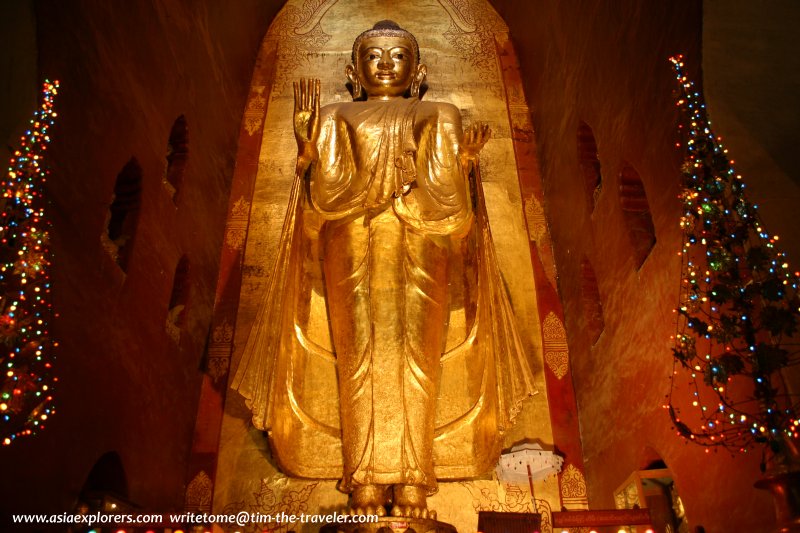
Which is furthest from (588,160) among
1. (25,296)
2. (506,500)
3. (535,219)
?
(25,296)

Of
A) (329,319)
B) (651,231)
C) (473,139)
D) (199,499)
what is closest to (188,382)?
(199,499)

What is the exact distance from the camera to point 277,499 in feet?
16.2

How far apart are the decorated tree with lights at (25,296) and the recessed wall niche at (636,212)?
3461 mm

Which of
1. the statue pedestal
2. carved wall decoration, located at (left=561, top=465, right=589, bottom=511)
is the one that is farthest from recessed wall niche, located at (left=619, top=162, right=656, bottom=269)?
the statue pedestal

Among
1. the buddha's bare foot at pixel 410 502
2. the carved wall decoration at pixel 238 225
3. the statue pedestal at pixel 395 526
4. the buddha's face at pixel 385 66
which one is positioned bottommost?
the statue pedestal at pixel 395 526

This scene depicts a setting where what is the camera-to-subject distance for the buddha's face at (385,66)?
18.4 feet

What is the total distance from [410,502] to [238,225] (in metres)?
3.05

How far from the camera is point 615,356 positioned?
4.88 meters

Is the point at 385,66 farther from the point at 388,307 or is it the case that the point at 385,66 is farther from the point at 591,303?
the point at 591,303

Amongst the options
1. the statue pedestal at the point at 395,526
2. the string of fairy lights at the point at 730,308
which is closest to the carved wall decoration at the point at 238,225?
the statue pedestal at the point at 395,526

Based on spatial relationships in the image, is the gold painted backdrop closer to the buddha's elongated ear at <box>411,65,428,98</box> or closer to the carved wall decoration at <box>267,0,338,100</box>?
the carved wall decoration at <box>267,0,338,100</box>

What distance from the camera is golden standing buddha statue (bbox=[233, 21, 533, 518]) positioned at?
432 cm

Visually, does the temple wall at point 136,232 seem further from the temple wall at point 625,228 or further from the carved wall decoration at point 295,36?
the temple wall at point 625,228

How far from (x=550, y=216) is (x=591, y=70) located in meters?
1.32
